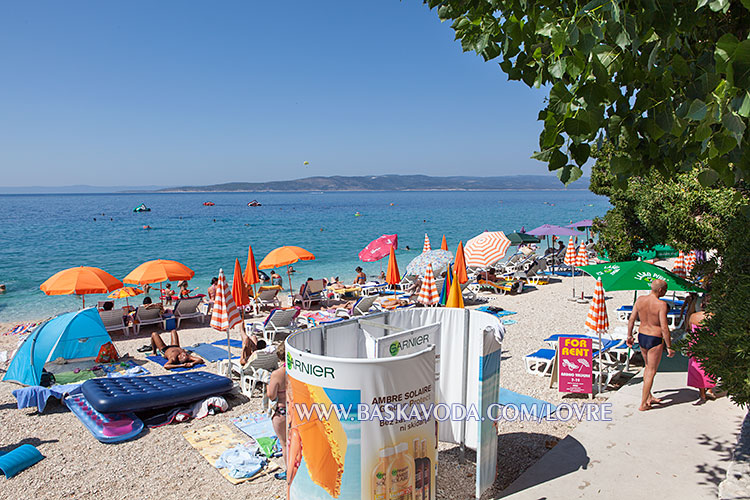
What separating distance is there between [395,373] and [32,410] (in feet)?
22.2

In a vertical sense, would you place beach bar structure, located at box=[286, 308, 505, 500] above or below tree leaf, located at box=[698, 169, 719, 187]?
below

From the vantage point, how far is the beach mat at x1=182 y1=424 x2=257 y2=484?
6.15 meters

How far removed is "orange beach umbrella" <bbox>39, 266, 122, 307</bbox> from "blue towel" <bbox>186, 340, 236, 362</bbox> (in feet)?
9.73

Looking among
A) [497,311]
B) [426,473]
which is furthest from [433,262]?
[426,473]

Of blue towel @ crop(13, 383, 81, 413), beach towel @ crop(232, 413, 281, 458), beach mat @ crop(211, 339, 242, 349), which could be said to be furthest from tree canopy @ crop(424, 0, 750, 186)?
beach mat @ crop(211, 339, 242, 349)

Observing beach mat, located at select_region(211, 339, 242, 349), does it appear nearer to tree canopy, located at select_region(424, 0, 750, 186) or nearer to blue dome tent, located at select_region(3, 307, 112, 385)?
blue dome tent, located at select_region(3, 307, 112, 385)

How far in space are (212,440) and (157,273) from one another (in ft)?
26.1

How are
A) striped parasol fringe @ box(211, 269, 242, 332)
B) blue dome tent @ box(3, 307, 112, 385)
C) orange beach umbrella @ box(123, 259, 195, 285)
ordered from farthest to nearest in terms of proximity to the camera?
orange beach umbrella @ box(123, 259, 195, 285), striped parasol fringe @ box(211, 269, 242, 332), blue dome tent @ box(3, 307, 112, 385)

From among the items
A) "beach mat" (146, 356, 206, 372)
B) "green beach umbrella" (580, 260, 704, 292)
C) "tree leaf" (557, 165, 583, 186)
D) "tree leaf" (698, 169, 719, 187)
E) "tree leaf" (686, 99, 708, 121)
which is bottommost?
"beach mat" (146, 356, 206, 372)

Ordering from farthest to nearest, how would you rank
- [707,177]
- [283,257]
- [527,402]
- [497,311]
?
[283,257]
[497,311]
[527,402]
[707,177]

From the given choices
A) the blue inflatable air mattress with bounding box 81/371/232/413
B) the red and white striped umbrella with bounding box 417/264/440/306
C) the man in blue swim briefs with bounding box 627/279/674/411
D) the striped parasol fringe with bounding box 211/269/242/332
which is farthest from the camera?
the red and white striped umbrella with bounding box 417/264/440/306

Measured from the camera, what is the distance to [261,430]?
267 inches

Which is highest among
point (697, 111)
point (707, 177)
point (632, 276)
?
point (697, 111)

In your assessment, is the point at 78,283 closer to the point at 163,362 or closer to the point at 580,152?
the point at 163,362
